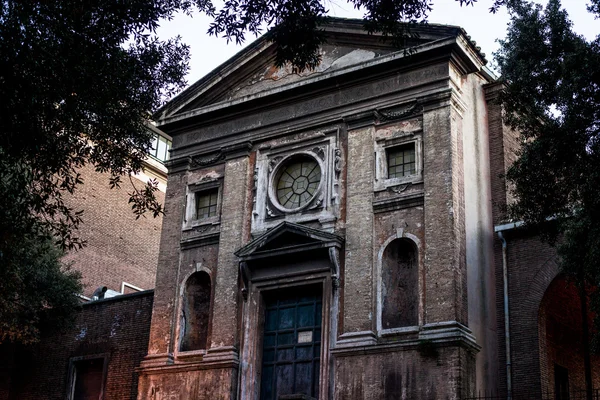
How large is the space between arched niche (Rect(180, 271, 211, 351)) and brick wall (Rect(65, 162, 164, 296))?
908 centimetres

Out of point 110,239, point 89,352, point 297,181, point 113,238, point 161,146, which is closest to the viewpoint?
point 297,181

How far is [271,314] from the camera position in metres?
21.7

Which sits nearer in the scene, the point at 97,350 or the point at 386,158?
the point at 386,158

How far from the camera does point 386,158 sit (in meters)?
21.2

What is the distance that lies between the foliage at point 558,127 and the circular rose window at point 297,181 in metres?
5.78

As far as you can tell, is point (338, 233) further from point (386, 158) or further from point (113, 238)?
point (113, 238)

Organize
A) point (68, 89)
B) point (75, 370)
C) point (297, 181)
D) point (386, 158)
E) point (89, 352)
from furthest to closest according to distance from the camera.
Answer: point (75, 370) < point (89, 352) < point (297, 181) < point (386, 158) < point (68, 89)

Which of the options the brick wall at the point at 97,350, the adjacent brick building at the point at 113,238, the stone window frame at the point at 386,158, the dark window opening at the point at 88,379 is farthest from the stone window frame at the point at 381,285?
the adjacent brick building at the point at 113,238

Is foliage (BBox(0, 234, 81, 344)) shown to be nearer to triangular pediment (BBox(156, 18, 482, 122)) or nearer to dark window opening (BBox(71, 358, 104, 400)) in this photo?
dark window opening (BBox(71, 358, 104, 400))

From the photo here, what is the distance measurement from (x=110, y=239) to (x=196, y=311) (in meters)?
10.8

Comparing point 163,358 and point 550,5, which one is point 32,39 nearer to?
point 550,5

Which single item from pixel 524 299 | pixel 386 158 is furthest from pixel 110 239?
pixel 524 299

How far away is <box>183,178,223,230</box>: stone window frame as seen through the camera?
23.5 m

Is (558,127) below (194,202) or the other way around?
below
